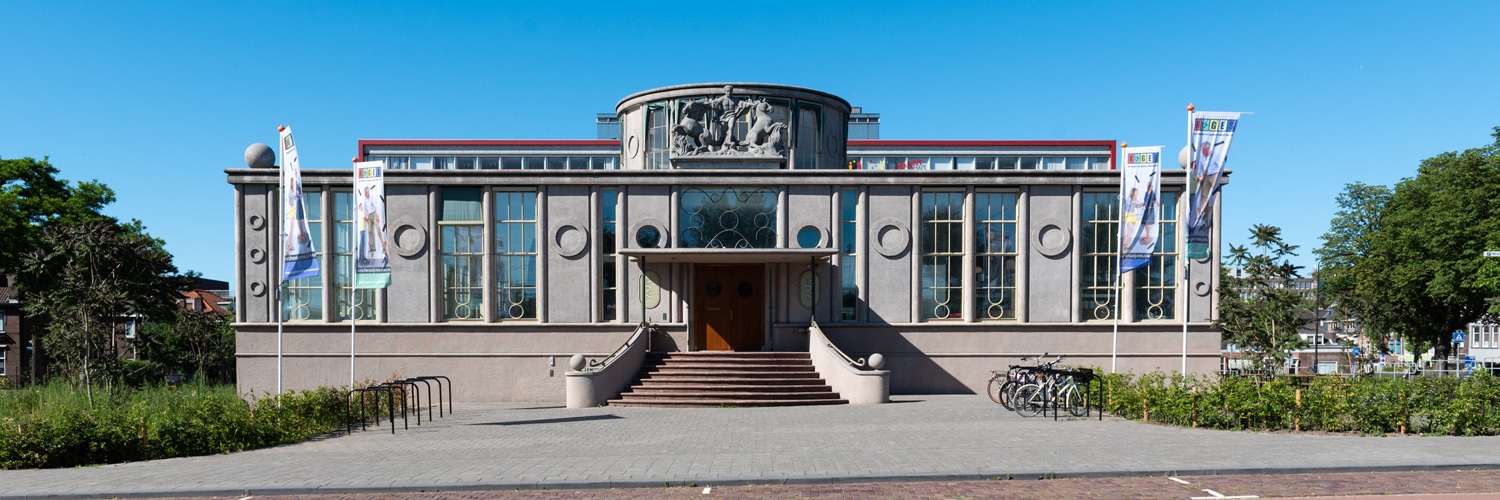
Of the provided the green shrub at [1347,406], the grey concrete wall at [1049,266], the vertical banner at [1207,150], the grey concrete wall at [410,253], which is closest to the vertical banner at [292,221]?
the grey concrete wall at [410,253]

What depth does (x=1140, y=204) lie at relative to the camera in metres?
19.5

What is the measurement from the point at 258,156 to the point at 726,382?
490 inches

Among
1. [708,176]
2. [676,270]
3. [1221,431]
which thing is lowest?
[1221,431]

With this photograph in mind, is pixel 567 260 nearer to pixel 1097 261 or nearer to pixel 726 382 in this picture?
pixel 726 382

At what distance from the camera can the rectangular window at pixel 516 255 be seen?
2305 cm

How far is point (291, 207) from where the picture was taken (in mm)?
18250

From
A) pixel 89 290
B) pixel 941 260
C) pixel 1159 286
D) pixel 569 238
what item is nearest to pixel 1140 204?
pixel 1159 286

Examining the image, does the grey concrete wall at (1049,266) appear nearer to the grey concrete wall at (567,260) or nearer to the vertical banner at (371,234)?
the grey concrete wall at (567,260)

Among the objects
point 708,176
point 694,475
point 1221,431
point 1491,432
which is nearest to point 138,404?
point 694,475

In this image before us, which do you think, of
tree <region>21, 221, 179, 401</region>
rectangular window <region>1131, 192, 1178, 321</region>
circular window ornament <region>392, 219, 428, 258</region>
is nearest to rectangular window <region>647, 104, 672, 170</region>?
circular window ornament <region>392, 219, 428, 258</region>

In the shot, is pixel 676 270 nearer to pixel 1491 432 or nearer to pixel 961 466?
pixel 961 466

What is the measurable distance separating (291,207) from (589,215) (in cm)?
681

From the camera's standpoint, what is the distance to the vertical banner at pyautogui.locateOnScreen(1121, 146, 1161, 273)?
63.7 ft

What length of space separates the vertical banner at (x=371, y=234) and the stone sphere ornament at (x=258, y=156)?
18.8ft
